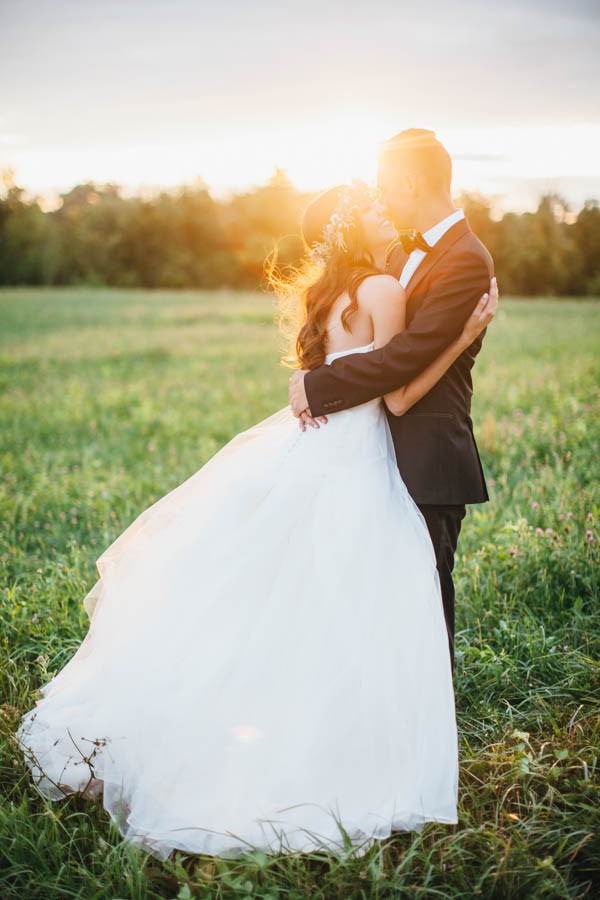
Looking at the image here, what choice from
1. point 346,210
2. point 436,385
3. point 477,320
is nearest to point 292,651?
point 436,385

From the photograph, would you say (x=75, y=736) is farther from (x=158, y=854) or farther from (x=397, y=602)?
(x=397, y=602)

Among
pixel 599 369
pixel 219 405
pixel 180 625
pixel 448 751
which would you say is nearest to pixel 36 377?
pixel 219 405

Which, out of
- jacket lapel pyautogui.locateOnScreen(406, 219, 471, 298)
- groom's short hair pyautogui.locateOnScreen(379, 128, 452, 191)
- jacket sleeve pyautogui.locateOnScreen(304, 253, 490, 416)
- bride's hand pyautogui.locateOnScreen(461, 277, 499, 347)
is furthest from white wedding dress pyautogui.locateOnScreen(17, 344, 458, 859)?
groom's short hair pyautogui.locateOnScreen(379, 128, 452, 191)

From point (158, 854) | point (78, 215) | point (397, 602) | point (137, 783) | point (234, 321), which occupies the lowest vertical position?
point (158, 854)

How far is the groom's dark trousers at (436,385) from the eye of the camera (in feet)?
8.31

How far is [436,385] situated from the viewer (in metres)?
2.76

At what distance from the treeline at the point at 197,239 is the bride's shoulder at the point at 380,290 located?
4933 centimetres

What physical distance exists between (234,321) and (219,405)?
14.5 m

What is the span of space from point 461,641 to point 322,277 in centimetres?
220

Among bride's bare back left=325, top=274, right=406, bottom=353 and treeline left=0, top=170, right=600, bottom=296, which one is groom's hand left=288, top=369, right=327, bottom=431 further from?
treeline left=0, top=170, right=600, bottom=296

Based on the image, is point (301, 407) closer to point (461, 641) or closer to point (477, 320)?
point (477, 320)

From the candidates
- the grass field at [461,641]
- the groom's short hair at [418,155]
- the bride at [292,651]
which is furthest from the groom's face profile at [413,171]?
the grass field at [461,641]

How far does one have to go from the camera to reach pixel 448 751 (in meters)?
2.38

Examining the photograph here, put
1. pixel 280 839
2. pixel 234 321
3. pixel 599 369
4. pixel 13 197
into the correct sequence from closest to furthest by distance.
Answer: pixel 280 839, pixel 599 369, pixel 234 321, pixel 13 197
